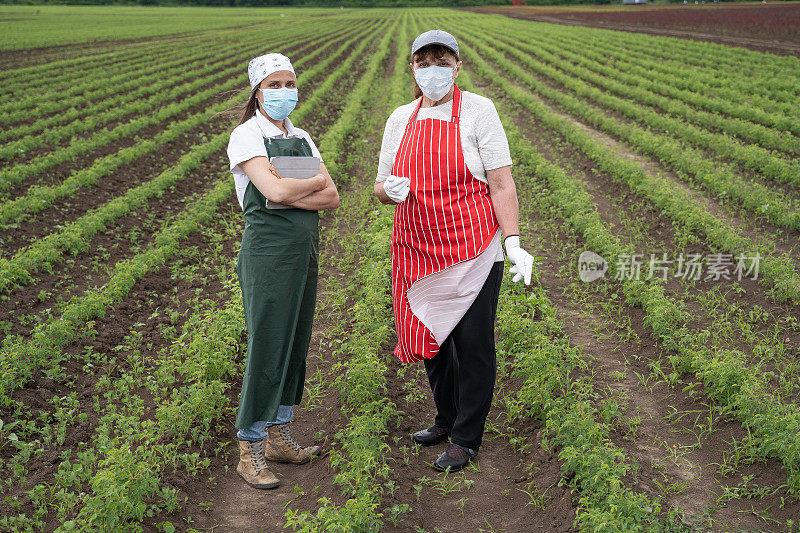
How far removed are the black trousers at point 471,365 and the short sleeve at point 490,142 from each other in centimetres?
54

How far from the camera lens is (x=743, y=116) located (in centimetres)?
1436

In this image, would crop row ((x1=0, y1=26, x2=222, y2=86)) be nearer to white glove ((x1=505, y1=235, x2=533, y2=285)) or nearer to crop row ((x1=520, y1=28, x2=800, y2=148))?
crop row ((x1=520, y1=28, x2=800, y2=148))

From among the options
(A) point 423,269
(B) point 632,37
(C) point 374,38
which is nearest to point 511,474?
(A) point 423,269

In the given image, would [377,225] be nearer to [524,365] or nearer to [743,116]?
[524,365]

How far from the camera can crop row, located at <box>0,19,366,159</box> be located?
1299cm

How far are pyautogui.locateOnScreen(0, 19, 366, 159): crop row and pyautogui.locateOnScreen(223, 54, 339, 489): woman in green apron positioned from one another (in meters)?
10.3

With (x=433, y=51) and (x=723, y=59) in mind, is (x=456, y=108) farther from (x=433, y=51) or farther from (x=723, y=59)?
(x=723, y=59)

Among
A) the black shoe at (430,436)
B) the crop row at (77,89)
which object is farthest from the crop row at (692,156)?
the crop row at (77,89)

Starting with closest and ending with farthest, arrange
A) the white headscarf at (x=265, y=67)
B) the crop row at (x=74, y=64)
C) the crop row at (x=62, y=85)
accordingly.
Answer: the white headscarf at (x=265, y=67) → the crop row at (x=62, y=85) → the crop row at (x=74, y=64)

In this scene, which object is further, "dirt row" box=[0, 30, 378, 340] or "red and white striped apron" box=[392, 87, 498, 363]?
"dirt row" box=[0, 30, 378, 340]

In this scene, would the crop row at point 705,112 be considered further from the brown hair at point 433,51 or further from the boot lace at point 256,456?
the boot lace at point 256,456

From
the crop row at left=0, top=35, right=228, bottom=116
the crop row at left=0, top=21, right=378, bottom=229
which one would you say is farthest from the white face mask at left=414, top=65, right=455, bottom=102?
the crop row at left=0, top=35, right=228, bottom=116

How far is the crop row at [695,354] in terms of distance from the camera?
4.01 m

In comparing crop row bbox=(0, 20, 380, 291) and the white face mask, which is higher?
the white face mask
